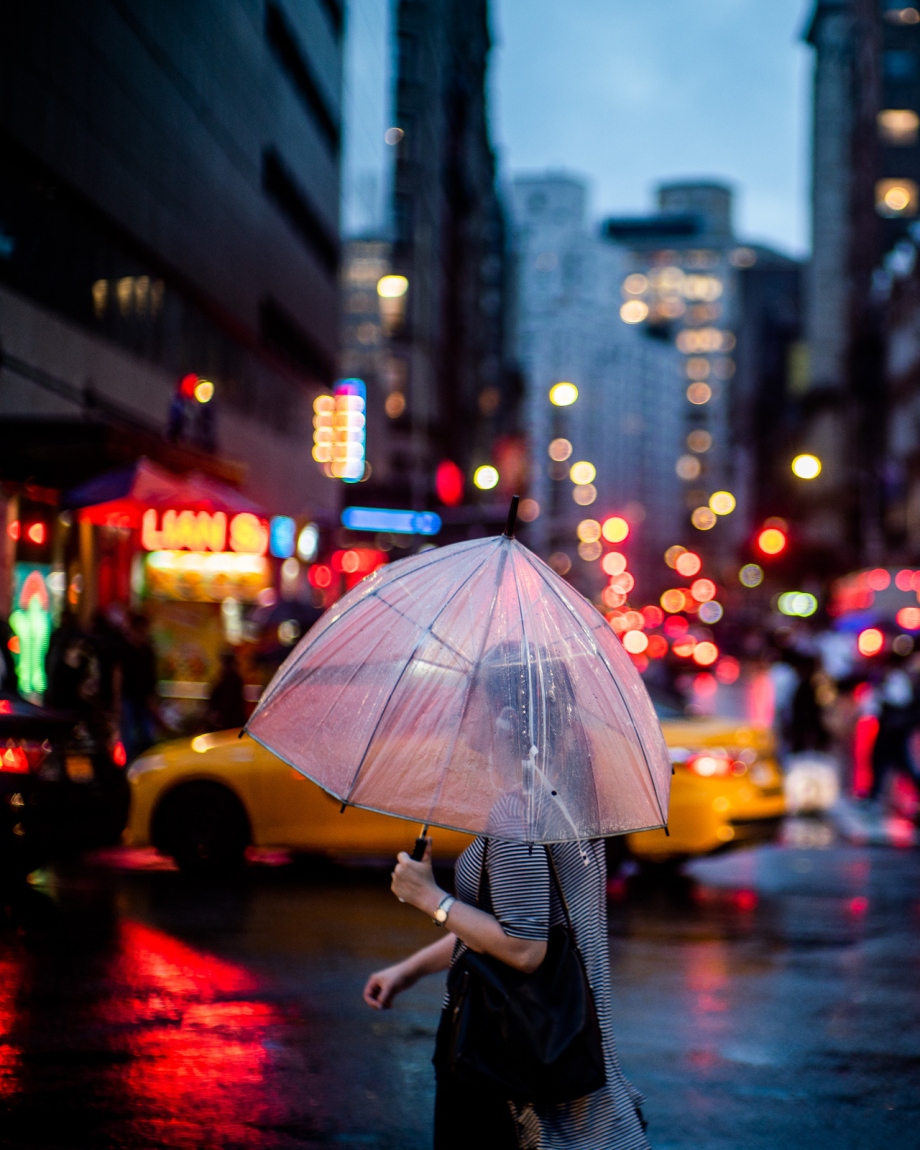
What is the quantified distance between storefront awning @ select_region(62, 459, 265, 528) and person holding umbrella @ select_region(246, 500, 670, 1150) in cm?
1562

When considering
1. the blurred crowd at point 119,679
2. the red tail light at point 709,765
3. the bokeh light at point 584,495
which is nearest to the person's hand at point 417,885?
the red tail light at point 709,765

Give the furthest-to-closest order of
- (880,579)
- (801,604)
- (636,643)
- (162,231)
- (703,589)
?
1. (703,589)
2. (801,604)
3. (880,579)
4. (636,643)
5. (162,231)

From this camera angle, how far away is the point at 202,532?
20297mm

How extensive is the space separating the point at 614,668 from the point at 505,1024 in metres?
0.95

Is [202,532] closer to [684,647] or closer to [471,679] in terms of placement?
[471,679]

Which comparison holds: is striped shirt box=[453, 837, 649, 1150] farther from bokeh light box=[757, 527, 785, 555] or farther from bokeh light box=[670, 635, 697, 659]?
bokeh light box=[670, 635, 697, 659]

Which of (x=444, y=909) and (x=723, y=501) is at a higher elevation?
(x=723, y=501)

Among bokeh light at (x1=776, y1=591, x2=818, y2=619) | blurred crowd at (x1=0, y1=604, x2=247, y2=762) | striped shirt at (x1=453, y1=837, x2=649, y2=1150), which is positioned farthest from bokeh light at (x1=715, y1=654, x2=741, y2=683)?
striped shirt at (x1=453, y1=837, x2=649, y2=1150)

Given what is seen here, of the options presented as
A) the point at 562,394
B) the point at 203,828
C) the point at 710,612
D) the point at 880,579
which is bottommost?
the point at 203,828

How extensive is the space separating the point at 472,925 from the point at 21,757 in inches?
264

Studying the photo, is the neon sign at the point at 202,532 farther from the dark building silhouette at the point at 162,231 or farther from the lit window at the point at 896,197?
the lit window at the point at 896,197

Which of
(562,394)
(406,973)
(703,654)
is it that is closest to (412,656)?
(406,973)

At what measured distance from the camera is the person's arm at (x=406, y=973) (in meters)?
4.00

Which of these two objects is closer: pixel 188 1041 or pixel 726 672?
pixel 188 1041
